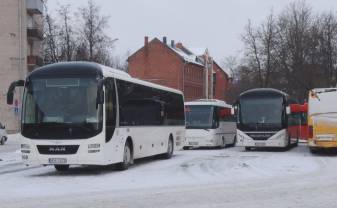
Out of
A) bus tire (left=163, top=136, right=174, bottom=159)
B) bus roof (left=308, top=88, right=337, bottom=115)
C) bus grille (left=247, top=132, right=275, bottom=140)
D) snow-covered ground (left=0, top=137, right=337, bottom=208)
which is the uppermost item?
bus roof (left=308, top=88, right=337, bottom=115)

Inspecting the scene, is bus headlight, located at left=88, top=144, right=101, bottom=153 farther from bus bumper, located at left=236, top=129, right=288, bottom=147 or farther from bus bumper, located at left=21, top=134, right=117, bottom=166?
bus bumper, located at left=236, top=129, right=288, bottom=147

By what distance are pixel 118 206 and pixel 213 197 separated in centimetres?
218

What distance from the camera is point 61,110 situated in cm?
1767

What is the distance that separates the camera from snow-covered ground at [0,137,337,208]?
489 inches

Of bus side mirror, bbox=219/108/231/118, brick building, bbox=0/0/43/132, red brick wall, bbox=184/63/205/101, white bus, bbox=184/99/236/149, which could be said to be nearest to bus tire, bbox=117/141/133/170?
white bus, bbox=184/99/236/149

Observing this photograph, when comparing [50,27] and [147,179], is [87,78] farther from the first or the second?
[50,27]

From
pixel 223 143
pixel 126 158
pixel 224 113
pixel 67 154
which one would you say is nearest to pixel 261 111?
pixel 224 113

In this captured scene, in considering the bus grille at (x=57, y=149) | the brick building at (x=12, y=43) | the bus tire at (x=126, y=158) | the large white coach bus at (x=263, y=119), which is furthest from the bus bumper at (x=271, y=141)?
the brick building at (x=12, y=43)

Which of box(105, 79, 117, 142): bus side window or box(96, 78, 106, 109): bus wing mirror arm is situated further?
box(105, 79, 117, 142): bus side window

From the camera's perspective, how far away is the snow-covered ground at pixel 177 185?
12.4m

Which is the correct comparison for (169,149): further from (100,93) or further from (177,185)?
(177,185)

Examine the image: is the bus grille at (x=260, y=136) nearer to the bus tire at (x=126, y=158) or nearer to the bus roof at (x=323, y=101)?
the bus roof at (x=323, y=101)

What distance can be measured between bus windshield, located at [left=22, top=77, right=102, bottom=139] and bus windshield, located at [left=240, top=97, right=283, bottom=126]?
590 inches

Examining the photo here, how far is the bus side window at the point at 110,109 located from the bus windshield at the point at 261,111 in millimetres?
13904
